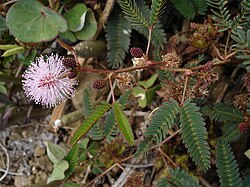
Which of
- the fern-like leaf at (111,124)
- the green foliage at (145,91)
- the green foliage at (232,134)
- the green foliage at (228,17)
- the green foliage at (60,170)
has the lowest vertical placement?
the green foliage at (60,170)

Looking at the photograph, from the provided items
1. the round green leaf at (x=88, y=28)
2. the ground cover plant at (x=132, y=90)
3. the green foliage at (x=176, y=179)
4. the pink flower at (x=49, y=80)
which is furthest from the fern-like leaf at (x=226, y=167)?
the round green leaf at (x=88, y=28)

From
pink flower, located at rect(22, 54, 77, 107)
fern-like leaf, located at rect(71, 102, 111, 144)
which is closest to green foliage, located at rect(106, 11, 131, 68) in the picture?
pink flower, located at rect(22, 54, 77, 107)

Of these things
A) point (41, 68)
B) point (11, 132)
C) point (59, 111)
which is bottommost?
point (11, 132)

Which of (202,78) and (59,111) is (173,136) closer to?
(202,78)

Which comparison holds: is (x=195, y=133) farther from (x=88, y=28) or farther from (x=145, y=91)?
(x=88, y=28)

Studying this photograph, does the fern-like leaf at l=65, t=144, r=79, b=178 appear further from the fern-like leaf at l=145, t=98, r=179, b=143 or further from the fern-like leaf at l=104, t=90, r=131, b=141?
the fern-like leaf at l=145, t=98, r=179, b=143

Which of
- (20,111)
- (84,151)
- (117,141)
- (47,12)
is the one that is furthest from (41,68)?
(20,111)

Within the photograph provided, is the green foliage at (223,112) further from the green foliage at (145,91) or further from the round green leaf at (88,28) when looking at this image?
the round green leaf at (88,28)
